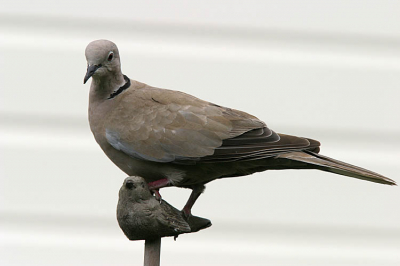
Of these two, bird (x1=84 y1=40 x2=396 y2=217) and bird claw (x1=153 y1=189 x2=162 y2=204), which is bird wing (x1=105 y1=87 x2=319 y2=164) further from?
bird claw (x1=153 y1=189 x2=162 y2=204)

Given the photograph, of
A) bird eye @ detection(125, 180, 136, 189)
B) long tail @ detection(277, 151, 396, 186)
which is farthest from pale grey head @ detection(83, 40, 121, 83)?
long tail @ detection(277, 151, 396, 186)

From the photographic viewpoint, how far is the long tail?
12.6ft

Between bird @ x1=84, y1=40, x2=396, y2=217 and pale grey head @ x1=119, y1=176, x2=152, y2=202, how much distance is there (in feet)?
0.96

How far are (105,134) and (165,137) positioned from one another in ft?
1.39

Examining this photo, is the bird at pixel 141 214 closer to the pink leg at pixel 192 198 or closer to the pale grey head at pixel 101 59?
the pink leg at pixel 192 198

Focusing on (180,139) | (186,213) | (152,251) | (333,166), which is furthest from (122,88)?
(333,166)

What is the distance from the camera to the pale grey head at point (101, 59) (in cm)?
399

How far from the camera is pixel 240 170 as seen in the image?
4105mm

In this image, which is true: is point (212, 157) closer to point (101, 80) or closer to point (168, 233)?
point (168, 233)

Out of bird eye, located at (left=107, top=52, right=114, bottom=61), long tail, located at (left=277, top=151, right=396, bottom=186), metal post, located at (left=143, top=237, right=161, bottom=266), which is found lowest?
metal post, located at (left=143, top=237, right=161, bottom=266)

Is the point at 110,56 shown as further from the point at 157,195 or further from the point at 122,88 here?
the point at 157,195

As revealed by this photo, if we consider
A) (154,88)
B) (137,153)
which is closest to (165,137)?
(137,153)

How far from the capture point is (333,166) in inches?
151

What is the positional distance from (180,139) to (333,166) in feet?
3.26
